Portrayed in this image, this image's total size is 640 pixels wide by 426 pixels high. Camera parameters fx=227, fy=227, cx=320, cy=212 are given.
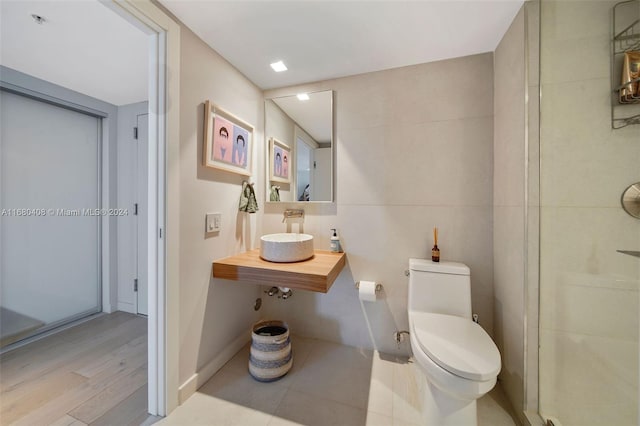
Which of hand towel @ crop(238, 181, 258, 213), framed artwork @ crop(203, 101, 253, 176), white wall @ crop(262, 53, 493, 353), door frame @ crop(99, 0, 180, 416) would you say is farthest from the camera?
hand towel @ crop(238, 181, 258, 213)

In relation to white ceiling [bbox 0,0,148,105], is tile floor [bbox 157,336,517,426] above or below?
below

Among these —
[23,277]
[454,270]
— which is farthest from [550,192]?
[23,277]

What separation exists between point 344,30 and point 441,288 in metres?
1.61

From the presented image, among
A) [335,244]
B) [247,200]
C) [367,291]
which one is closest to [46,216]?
[247,200]

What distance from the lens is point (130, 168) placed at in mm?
2275

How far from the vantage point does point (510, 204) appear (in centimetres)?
126

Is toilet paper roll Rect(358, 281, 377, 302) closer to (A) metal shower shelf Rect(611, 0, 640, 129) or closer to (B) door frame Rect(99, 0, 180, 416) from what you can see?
(B) door frame Rect(99, 0, 180, 416)

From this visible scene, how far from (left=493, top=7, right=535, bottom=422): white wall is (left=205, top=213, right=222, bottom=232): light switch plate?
1.72 meters

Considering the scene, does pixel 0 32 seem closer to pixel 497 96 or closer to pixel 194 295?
pixel 194 295

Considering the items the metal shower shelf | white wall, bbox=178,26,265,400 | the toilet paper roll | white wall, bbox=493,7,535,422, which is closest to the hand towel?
white wall, bbox=178,26,265,400

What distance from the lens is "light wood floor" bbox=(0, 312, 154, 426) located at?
46.1 inches

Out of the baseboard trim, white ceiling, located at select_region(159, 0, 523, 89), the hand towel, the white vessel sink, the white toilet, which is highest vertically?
white ceiling, located at select_region(159, 0, 523, 89)

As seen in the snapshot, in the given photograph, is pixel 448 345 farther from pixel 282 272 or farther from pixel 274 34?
pixel 274 34

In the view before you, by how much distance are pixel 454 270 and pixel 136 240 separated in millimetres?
2812
